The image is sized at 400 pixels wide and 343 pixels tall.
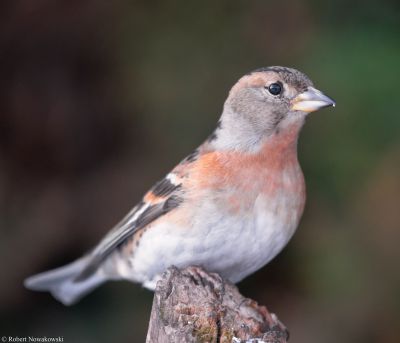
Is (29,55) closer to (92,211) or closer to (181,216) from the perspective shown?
(92,211)

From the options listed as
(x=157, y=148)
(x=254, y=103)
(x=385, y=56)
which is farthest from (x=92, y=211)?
(x=385, y=56)

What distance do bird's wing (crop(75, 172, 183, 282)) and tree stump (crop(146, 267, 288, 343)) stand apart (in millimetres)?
701

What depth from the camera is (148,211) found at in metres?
3.57

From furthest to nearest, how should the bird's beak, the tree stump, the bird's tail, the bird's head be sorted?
the bird's tail, the bird's head, the bird's beak, the tree stump

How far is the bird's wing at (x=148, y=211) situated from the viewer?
3.44 m

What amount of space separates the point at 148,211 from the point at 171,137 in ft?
3.32

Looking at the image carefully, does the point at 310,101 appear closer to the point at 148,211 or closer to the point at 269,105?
the point at 269,105

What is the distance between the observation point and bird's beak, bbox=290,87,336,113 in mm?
3143

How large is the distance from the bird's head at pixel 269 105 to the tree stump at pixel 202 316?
831 millimetres

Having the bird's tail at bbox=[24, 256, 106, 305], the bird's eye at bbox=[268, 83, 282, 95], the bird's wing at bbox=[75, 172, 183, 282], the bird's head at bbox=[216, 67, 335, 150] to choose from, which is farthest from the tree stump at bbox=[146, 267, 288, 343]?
the bird's tail at bbox=[24, 256, 106, 305]

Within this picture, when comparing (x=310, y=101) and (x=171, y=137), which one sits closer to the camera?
(x=310, y=101)

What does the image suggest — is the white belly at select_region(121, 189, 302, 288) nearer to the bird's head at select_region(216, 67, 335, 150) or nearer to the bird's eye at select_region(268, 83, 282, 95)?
the bird's head at select_region(216, 67, 335, 150)

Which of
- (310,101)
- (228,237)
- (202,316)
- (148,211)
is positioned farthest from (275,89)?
(202,316)

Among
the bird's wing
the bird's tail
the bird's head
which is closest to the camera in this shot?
the bird's head
